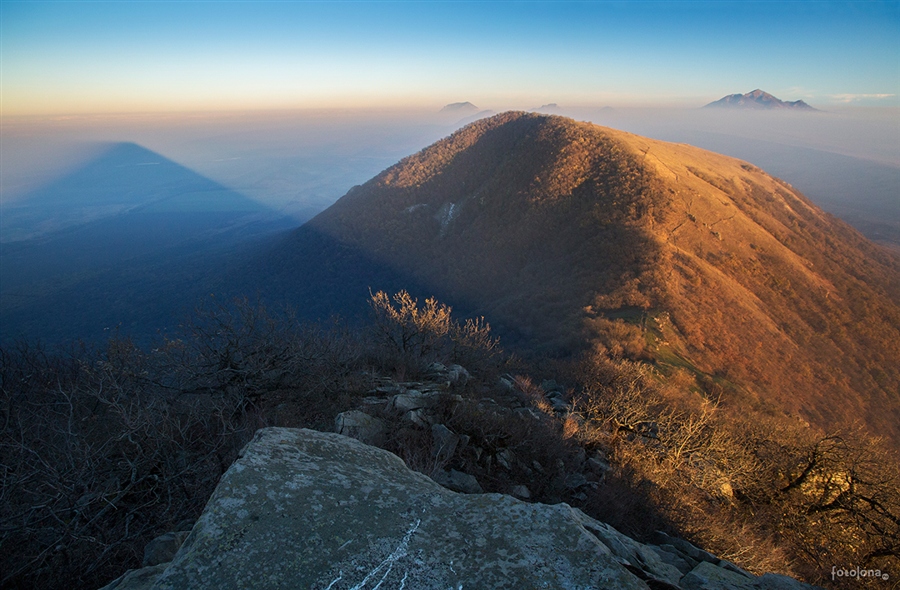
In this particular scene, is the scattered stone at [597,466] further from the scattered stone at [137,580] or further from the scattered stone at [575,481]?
the scattered stone at [137,580]

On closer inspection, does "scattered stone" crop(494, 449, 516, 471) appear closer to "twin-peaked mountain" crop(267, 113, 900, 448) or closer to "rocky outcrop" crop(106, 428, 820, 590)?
"rocky outcrop" crop(106, 428, 820, 590)

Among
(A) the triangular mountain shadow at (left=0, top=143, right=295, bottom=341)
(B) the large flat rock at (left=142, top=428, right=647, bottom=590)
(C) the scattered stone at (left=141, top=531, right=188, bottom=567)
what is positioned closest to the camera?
(B) the large flat rock at (left=142, top=428, right=647, bottom=590)

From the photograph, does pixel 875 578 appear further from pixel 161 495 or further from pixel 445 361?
pixel 161 495

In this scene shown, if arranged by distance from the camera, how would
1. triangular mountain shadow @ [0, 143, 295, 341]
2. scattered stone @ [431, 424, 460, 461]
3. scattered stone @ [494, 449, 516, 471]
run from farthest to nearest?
triangular mountain shadow @ [0, 143, 295, 341] → scattered stone @ [494, 449, 516, 471] → scattered stone @ [431, 424, 460, 461]

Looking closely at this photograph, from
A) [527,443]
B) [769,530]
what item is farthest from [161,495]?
[769,530]

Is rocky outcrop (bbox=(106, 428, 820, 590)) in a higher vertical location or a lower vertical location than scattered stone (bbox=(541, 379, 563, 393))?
higher

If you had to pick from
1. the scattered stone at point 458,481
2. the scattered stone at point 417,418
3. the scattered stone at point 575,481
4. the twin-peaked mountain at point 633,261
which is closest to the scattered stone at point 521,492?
the scattered stone at point 458,481

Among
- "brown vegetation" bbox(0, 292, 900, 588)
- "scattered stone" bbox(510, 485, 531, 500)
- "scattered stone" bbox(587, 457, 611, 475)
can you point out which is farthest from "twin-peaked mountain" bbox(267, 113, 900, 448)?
"scattered stone" bbox(510, 485, 531, 500)

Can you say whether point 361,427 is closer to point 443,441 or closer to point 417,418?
point 417,418
